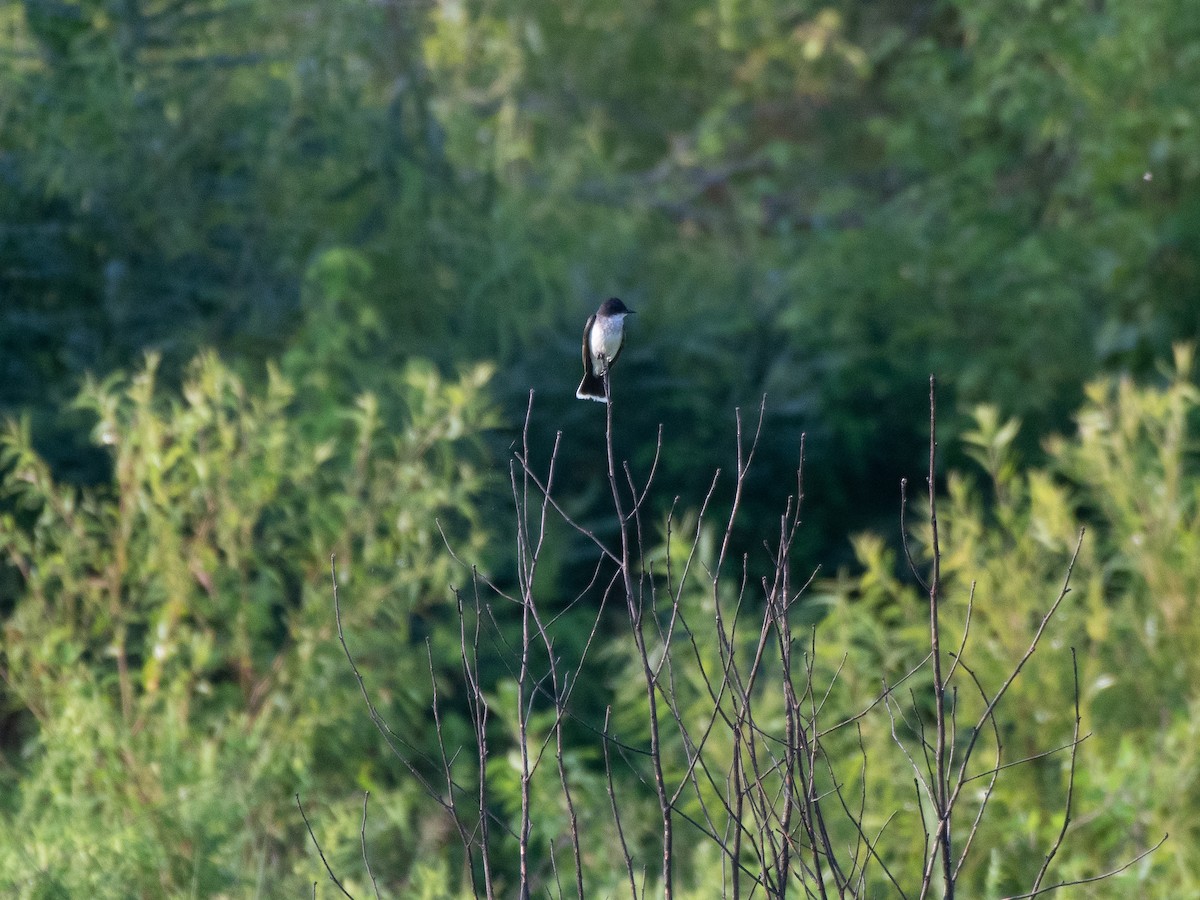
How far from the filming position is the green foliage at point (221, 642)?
12.2ft

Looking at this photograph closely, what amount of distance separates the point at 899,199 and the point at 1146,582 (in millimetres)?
5420

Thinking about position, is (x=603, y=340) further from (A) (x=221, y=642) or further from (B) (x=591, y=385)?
(A) (x=221, y=642)

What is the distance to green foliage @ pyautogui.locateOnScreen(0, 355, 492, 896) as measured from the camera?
371 centimetres

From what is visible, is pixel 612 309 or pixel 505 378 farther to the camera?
pixel 505 378

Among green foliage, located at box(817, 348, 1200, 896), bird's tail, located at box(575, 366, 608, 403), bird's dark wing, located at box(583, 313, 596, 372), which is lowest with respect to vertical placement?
green foliage, located at box(817, 348, 1200, 896)

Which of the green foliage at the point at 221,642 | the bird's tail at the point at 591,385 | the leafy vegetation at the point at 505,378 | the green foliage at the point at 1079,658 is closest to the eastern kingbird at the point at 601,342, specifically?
the bird's tail at the point at 591,385

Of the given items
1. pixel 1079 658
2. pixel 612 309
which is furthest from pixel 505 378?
pixel 612 309

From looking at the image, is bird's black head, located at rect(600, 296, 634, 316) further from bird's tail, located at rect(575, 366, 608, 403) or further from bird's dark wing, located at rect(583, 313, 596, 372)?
bird's tail, located at rect(575, 366, 608, 403)

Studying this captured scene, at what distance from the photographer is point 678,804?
180 inches

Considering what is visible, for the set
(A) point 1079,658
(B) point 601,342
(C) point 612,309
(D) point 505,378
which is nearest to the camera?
(B) point 601,342

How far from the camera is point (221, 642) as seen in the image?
4520 mm

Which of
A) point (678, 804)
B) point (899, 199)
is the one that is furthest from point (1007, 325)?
point (678, 804)

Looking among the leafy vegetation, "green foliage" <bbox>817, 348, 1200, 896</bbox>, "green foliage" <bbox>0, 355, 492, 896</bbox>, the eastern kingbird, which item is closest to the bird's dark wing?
the eastern kingbird

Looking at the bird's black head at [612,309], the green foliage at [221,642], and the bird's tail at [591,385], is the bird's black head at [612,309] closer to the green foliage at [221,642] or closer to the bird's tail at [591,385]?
the bird's tail at [591,385]
